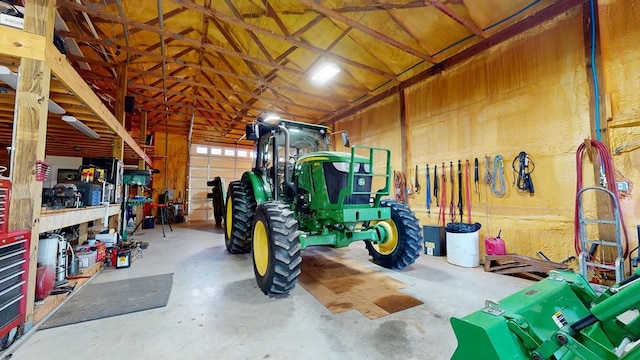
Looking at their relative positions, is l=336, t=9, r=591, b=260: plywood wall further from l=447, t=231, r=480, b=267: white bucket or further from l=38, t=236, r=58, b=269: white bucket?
l=38, t=236, r=58, b=269: white bucket

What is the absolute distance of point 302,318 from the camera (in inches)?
81.4

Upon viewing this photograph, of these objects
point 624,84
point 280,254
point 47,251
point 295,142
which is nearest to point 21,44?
point 47,251

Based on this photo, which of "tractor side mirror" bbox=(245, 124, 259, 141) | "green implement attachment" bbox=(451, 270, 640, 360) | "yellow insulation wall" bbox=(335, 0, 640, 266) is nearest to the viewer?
"green implement attachment" bbox=(451, 270, 640, 360)

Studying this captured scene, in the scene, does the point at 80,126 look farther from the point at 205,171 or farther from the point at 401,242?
the point at 205,171

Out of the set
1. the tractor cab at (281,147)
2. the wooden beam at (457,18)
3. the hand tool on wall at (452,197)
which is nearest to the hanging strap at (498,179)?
the hand tool on wall at (452,197)

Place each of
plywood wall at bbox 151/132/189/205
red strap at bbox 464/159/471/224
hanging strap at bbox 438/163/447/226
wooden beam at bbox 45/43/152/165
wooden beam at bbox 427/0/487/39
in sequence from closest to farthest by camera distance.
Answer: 1. wooden beam at bbox 45/43/152/165
2. wooden beam at bbox 427/0/487/39
3. red strap at bbox 464/159/471/224
4. hanging strap at bbox 438/163/447/226
5. plywood wall at bbox 151/132/189/205

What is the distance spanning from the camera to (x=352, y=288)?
2730 millimetres

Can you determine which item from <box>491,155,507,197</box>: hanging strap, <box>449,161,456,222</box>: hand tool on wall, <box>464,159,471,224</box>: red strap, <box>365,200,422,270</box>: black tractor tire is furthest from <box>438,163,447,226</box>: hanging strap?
<box>365,200,422,270</box>: black tractor tire

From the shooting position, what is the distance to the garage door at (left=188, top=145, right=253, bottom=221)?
1059 centimetres

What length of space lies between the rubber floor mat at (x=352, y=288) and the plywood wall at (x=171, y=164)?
897 centimetres

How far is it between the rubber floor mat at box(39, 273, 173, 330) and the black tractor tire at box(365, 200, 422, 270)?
2.65 m

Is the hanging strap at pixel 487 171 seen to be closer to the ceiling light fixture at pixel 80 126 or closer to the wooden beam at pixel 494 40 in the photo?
the wooden beam at pixel 494 40

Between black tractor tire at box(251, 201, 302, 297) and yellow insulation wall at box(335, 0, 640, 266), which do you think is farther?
yellow insulation wall at box(335, 0, 640, 266)

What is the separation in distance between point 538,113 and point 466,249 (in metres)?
2.11
